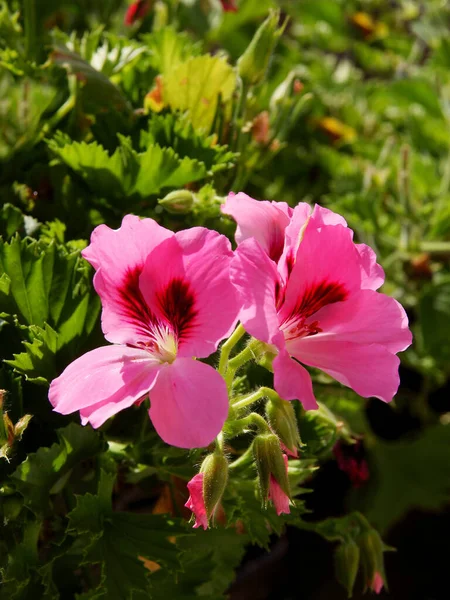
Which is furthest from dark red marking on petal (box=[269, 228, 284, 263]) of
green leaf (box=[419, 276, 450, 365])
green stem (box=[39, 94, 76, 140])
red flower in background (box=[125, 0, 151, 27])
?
green leaf (box=[419, 276, 450, 365])

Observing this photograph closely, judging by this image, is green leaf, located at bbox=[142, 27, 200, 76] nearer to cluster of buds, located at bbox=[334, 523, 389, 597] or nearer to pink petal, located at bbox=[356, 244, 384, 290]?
pink petal, located at bbox=[356, 244, 384, 290]

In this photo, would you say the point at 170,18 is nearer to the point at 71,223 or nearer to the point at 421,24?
the point at 71,223

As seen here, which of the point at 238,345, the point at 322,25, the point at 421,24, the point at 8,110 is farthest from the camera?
the point at 322,25

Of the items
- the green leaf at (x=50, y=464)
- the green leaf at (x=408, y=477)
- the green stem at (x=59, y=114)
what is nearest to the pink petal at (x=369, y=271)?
the green leaf at (x=50, y=464)

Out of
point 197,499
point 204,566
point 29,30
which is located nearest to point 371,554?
point 204,566

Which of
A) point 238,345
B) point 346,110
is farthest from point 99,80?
point 346,110

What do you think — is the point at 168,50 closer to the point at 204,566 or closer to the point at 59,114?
the point at 59,114
